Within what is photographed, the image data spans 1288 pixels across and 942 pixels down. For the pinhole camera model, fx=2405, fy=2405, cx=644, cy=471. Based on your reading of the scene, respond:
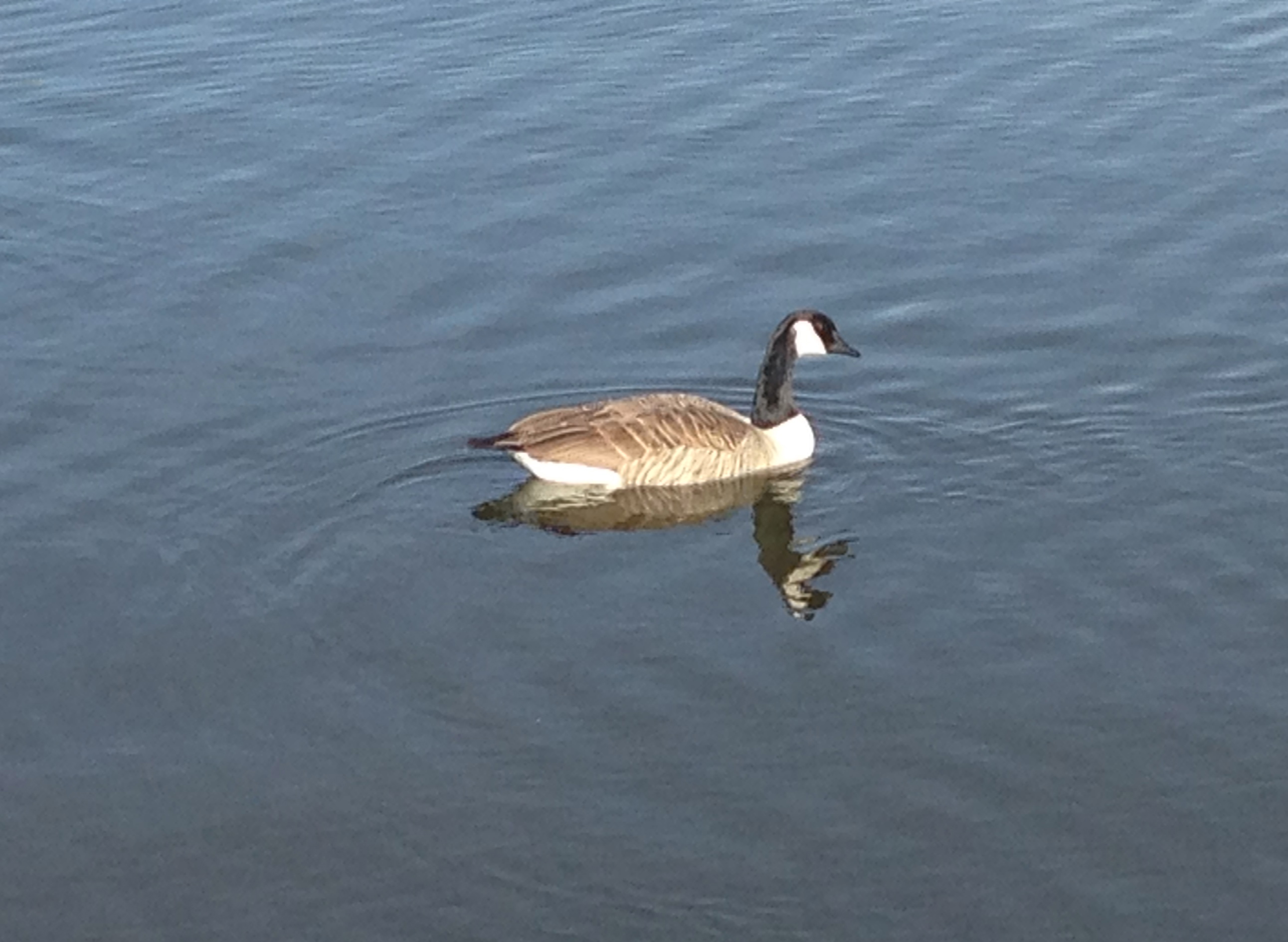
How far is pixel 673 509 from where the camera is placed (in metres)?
16.4

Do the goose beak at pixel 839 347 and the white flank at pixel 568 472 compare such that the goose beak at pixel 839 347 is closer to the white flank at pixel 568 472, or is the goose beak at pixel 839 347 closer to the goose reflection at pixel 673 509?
the goose reflection at pixel 673 509

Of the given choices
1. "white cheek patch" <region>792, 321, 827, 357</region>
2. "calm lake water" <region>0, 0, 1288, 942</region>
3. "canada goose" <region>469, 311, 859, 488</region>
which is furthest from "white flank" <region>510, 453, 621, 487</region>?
"white cheek patch" <region>792, 321, 827, 357</region>

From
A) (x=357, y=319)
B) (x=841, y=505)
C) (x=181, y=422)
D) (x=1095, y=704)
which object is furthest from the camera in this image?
(x=357, y=319)

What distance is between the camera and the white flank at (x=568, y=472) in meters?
16.2

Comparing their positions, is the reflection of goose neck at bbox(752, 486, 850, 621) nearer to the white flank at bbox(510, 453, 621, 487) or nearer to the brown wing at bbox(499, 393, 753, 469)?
the brown wing at bbox(499, 393, 753, 469)

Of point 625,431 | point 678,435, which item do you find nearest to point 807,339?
point 678,435

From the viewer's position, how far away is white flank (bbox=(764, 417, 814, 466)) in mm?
16672

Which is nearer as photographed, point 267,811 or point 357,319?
point 267,811

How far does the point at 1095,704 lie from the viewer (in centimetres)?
1294

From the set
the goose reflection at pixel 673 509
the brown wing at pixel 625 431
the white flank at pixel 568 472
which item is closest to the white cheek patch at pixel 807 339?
the brown wing at pixel 625 431

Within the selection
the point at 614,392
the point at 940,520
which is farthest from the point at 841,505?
the point at 614,392

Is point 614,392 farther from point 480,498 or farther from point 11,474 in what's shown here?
point 11,474

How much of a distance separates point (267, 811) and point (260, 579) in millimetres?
2863

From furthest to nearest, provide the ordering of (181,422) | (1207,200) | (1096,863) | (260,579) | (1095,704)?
(1207,200) < (181,422) < (260,579) < (1095,704) < (1096,863)
